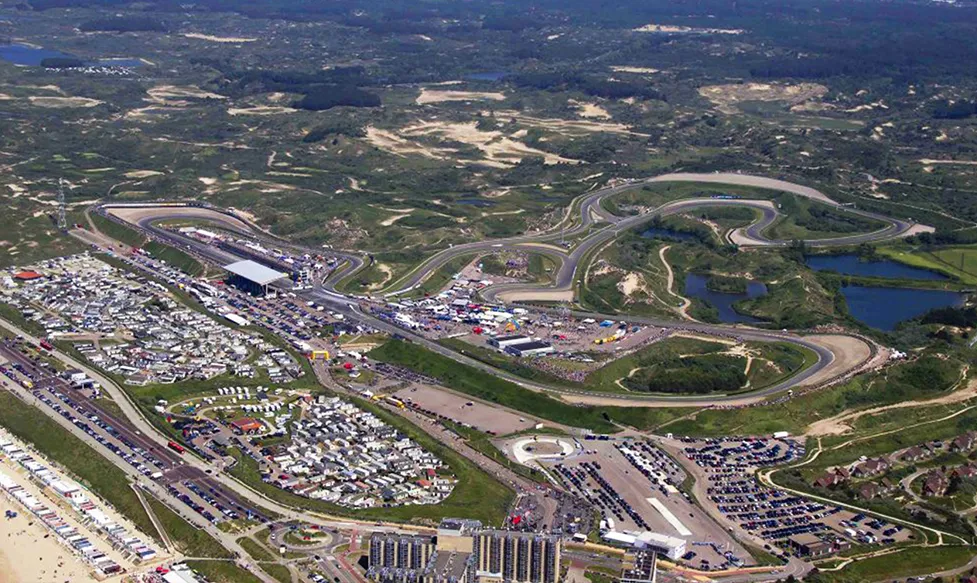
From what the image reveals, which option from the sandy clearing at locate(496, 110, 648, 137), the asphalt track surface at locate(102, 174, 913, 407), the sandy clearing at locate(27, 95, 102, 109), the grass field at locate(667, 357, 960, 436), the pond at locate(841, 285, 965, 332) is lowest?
the sandy clearing at locate(496, 110, 648, 137)

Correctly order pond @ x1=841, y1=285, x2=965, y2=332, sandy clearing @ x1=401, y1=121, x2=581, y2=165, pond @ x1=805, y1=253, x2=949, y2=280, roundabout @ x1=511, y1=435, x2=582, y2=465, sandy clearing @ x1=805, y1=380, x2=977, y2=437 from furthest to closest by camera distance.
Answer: sandy clearing @ x1=401, y1=121, x2=581, y2=165
pond @ x1=805, y1=253, x2=949, y2=280
pond @ x1=841, y1=285, x2=965, y2=332
sandy clearing @ x1=805, y1=380, x2=977, y2=437
roundabout @ x1=511, y1=435, x2=582, y2=465

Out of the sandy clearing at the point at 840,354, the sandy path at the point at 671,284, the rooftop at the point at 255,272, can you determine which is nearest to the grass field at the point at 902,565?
the sandy clearing at the point at 840,354

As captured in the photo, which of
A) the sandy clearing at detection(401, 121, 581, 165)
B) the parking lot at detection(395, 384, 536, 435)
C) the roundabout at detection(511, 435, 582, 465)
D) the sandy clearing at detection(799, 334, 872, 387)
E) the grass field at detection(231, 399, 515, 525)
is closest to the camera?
the grass field at detection(231, 399, 515, 525)

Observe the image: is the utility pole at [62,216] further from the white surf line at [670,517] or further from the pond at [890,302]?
the white surf line at [670,517]

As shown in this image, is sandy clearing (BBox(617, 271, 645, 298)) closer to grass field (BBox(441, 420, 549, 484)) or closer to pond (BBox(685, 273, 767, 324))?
pond (BBox(685, 273, 767, 324))

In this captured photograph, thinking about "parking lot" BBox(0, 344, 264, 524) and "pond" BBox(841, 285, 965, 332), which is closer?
"parking lot" BBox(0, 344, 264, 524)

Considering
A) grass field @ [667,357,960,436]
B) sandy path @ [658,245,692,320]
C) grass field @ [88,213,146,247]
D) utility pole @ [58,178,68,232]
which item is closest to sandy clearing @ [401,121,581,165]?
sandy path @ [658,245,692,320]

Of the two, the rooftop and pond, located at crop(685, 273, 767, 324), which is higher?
the rooftop

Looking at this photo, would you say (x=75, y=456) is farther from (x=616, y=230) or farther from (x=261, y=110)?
(x=261, y=110)
